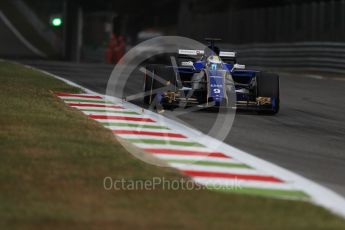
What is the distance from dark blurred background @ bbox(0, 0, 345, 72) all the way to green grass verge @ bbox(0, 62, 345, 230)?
63.4ft

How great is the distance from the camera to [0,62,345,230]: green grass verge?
5.83 m

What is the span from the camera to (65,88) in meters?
15.8

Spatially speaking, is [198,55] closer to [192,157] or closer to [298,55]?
[192,157]

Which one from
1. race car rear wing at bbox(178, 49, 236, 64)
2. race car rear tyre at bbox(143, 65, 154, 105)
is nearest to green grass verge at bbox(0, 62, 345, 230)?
race car rear tyre at bbox(143, 65, 154, 105)

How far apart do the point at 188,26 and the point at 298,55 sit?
17.5 meters

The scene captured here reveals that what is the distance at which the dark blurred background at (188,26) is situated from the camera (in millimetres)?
31281

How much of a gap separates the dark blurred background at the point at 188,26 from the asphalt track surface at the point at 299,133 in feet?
35.1

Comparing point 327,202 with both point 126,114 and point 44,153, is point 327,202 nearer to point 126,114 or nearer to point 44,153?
point 44,153

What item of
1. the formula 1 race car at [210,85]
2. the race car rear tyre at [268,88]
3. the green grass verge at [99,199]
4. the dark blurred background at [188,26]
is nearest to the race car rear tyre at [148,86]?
the formula 1 race car at [210,85]

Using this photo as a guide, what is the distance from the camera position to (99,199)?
21.1 feet

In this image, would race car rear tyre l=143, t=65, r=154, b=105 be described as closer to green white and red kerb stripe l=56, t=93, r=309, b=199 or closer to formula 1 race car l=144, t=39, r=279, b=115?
formula 1 race car l=144, t=39, r=279, b=115

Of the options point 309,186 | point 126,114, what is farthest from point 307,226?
point 126,114

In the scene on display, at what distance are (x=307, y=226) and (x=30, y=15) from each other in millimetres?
62090

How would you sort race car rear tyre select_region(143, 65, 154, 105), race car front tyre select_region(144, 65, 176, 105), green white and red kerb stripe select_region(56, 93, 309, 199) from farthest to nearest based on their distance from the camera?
1. race car rear tyre select_region(143, 65, 154, 105)
2. race car front tyre select_region(144, 65, 176, 105)
3. green white and red kerb stripe select_region(56, 93, 309, 199)
